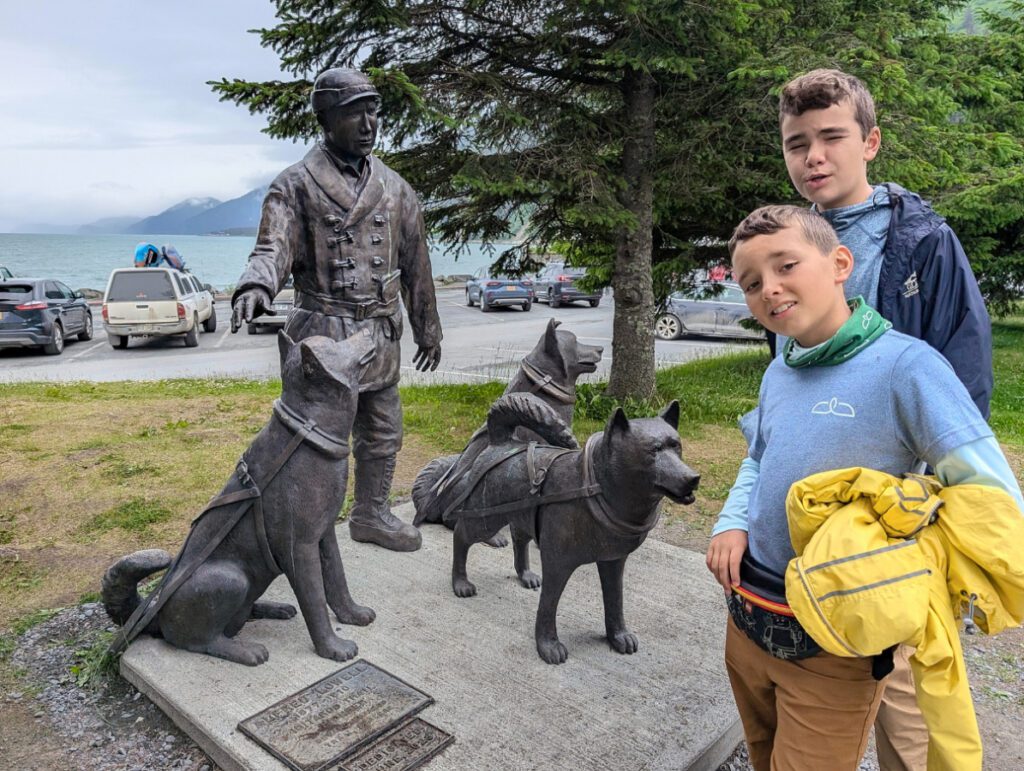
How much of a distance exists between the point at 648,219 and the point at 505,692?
5.59 metres

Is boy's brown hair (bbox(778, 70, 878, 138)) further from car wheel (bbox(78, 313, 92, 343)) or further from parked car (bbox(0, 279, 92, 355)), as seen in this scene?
car wheel (bbox(78, 313, 92, 343))

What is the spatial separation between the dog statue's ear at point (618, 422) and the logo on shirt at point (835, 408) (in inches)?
35.6

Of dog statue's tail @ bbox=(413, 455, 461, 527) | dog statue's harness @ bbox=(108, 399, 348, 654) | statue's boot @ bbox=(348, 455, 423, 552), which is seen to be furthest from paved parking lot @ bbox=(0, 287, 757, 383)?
dog statue's harness @ bbox=(108, 399, 348, 654)

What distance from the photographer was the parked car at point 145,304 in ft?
50.5

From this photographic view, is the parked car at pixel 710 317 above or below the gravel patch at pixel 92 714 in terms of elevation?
above

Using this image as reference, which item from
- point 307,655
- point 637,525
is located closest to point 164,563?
point 307,655

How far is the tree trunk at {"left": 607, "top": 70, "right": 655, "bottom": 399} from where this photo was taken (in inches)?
283

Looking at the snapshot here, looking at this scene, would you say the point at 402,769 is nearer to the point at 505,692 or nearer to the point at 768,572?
the point at 505,692

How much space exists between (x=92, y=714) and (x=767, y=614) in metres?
2.81

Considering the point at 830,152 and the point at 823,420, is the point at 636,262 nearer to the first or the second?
the point at 830,152

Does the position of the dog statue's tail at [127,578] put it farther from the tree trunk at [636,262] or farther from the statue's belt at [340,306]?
the tree trunk at [636,262]

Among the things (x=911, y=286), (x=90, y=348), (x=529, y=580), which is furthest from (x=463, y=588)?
(x=90, y=348)

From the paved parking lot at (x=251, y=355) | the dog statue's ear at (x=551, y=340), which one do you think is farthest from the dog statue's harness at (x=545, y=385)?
the paved parking lot at (x=251, y=355)

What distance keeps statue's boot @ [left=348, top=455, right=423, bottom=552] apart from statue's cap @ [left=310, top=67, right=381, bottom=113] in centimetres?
200
